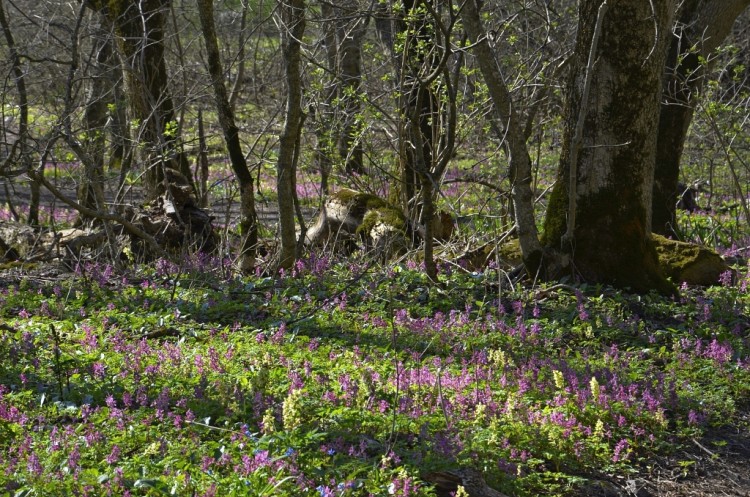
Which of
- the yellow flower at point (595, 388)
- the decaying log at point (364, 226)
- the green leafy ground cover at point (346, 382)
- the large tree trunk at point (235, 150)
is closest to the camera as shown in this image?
the green leafy ground cover at point (346, 382)

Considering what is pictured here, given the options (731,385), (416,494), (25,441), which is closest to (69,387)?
(25,441)

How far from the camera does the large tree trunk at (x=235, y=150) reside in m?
9.65

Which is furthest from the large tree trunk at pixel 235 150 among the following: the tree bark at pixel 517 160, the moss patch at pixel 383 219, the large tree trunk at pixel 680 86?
the large tree trunk at pixel 680 86

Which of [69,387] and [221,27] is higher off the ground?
[221,27]

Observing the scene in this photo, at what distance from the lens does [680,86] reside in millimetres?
10828

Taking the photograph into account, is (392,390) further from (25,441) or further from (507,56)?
(507,56)

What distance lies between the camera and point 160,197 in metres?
11.3

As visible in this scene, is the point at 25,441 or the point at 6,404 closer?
the point at 25,441

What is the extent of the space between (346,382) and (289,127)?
14.9ft

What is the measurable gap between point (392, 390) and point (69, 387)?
79.5 inches

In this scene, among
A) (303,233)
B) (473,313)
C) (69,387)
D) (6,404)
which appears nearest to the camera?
(6,404)

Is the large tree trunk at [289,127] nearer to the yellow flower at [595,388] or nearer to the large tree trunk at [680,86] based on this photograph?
the large tree trunk at [680,86]

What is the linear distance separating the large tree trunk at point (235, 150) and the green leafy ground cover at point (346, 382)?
1390 millimetres

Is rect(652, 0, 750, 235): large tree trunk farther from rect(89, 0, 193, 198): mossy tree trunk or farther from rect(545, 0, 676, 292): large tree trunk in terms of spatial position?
rect(89, 0, 193, 198): mossy tree trunk
